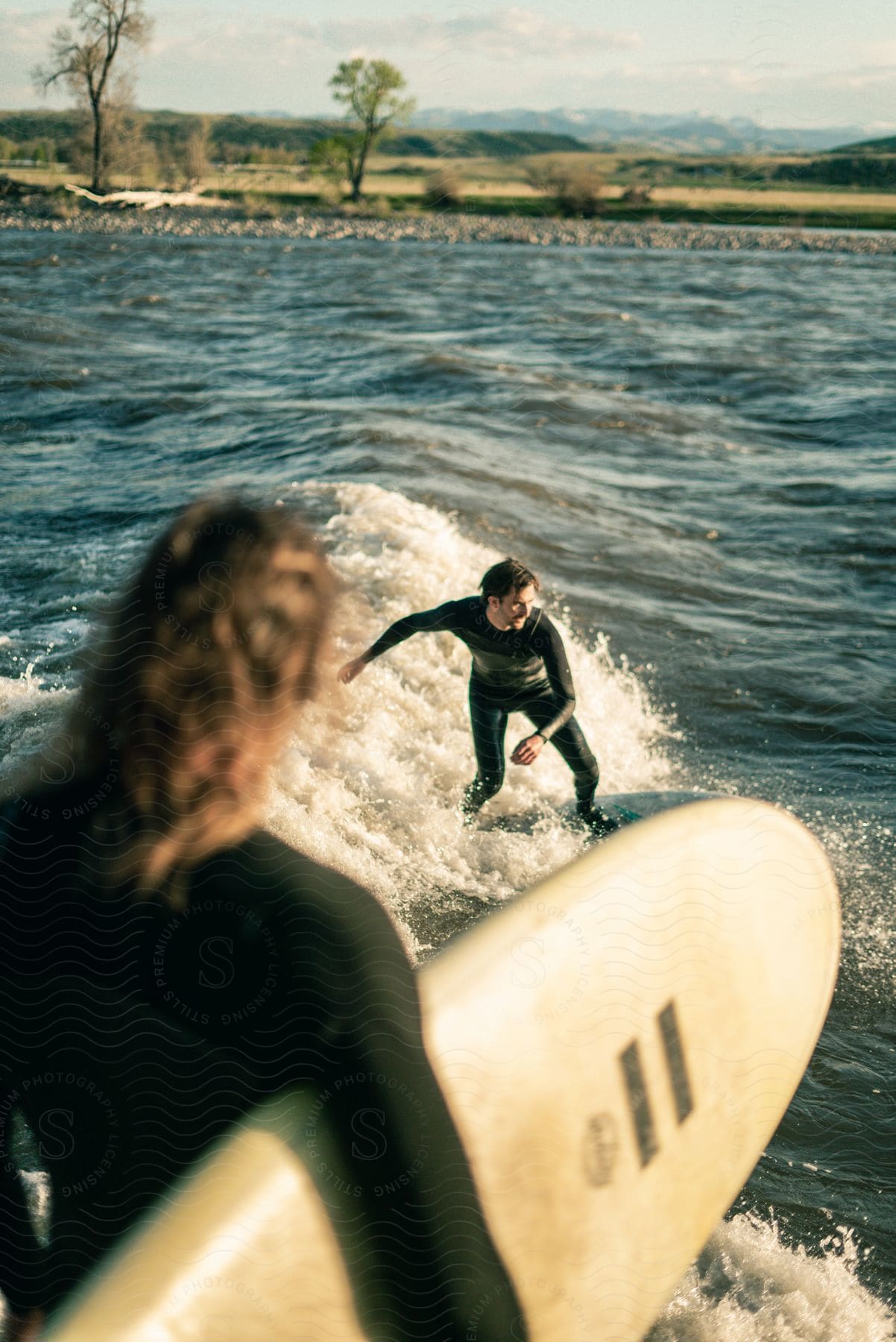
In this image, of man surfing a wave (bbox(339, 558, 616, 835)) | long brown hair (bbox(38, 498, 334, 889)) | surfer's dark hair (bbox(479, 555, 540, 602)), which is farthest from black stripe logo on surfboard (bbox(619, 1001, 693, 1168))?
surfer's dark hair (bbox(479, 555, 540, 602))

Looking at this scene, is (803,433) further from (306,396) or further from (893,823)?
(893,823)

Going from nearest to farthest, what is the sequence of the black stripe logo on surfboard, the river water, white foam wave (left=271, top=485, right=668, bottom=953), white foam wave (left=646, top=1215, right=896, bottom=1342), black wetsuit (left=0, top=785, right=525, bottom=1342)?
black wetsuit (left=0, top=785, right=525, bottom=1342) → the black stripe logo on surfboard → white foam wave (left=646, top=1215, right=896, bottom=1342) → the river water → white foam wave (left=271, top=485, right=668, bottom=953)

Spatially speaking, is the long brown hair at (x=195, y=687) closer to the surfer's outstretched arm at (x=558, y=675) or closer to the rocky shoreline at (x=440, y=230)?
the surfer's outstretched arm at (x=558, y=675)

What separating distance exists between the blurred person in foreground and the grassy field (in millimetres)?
33546

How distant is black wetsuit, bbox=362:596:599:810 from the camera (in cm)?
477

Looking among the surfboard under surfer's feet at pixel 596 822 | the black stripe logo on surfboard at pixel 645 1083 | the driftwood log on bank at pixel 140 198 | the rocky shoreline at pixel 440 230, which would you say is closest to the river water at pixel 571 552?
the surfboard under surfer's feet at pixel 596 822

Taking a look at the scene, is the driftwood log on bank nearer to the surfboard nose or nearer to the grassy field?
the grassy field

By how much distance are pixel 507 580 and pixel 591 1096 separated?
8.82ft

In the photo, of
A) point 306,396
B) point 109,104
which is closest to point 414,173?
point 109,104

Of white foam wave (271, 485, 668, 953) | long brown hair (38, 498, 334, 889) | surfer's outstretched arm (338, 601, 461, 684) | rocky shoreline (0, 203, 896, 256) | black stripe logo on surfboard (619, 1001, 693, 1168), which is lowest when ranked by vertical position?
white foam wave (271, 485, 668, 953)

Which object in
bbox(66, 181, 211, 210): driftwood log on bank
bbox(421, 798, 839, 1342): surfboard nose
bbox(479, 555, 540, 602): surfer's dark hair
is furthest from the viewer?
bbox(66, 181, 211, 210): driftwood log on bank

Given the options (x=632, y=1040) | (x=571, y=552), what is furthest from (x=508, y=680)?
(x=571, y=552)

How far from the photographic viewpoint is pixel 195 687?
4.53 ft

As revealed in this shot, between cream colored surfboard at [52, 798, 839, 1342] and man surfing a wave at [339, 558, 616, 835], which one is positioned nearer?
cream colored surfboard at [52, 798, 839, 1342]
